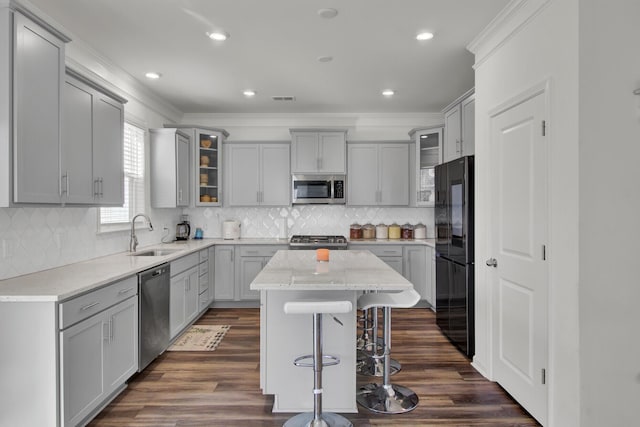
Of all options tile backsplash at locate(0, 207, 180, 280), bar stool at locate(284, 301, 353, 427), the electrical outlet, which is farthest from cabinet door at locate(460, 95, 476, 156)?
the electrical outlet

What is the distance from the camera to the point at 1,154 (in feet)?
6.95

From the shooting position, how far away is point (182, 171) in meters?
5.09

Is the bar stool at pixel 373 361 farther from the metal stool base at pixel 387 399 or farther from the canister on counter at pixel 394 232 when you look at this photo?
the canister on counter at pixel 394 232

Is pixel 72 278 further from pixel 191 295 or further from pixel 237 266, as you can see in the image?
pixel 237 266

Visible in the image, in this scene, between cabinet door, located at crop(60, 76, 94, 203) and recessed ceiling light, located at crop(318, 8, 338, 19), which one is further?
recessed ceiling light, located at crop(318, 8, 338, 19)

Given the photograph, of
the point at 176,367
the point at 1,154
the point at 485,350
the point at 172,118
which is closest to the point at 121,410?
the point at 176,367

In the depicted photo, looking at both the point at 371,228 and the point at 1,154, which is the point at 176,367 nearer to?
the point at 1,154

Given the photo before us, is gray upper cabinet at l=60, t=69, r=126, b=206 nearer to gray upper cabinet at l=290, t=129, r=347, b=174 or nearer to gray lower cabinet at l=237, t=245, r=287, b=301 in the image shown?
gray lower cabinet at l=237, t=245, r=287, b=301

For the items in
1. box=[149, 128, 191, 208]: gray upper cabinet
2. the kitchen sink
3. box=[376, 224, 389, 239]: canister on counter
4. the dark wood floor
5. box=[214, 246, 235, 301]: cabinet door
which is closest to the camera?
the dark wood floor

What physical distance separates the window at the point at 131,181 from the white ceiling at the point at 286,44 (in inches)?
24.8

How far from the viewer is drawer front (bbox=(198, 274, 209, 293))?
474cm

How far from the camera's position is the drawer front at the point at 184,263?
3906 millimetres

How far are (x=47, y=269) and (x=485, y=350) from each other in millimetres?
3448

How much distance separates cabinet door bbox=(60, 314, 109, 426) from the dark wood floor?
0.80 ft
